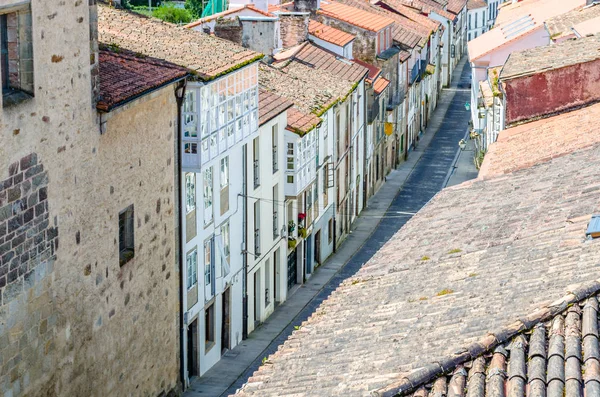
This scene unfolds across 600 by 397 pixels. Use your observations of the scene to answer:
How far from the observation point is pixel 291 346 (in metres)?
20.0

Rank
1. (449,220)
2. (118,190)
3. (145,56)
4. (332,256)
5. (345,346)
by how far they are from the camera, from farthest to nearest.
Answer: (332,256), (145,56), (118,190), (449,220), (345,346)

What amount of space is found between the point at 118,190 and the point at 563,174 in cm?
→ 1199

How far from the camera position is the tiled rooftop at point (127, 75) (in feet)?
106

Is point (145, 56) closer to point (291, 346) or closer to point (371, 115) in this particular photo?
point (291, 346)

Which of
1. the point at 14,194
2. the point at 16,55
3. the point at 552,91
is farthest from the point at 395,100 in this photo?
the point at 14,194

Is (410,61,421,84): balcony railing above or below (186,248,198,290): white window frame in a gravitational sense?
below

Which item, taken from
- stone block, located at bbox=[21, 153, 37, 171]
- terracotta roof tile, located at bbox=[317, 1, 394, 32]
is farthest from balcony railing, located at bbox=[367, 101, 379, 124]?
stone block, located at bbox=[21, 153, 37, 171]

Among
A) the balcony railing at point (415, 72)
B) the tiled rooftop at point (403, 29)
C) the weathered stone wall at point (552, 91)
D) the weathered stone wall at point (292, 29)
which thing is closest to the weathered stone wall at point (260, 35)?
the weathered stone wall at point (292, 29)

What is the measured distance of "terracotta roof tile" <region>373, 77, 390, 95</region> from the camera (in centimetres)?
7275

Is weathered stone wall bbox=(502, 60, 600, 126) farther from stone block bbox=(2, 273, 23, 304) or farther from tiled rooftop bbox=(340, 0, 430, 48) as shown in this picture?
tiled rooftop bbox=(340, 0, 430, 48)

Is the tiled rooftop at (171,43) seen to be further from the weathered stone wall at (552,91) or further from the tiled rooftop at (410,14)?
the tiled rooftop at (410,14)

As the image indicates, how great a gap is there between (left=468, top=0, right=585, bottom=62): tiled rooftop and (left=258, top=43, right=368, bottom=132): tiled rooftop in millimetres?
6532

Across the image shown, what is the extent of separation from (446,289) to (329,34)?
51056 millimetres

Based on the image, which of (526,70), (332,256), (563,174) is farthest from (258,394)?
(332,256)
